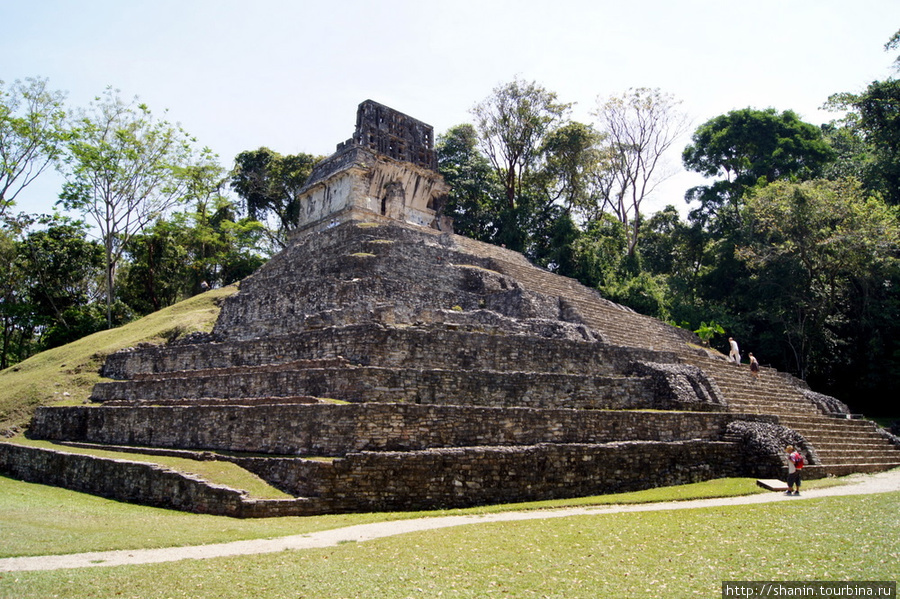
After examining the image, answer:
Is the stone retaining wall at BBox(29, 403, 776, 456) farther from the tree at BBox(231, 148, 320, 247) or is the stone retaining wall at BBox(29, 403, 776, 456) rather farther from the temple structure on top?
the tree at BBox(231, 148, 320, 247)

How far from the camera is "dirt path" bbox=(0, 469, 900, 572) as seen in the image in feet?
24.2

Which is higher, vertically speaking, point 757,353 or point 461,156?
point 461,156

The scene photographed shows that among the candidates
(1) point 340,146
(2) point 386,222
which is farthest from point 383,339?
(1) point 340,146

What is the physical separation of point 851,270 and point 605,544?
2275 cm

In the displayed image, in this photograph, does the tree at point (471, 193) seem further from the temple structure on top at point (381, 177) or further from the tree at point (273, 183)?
the tree at point (273, 183)

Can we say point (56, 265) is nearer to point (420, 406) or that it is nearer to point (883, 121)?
point (420, 406)

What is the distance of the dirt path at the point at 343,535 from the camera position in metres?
7.39

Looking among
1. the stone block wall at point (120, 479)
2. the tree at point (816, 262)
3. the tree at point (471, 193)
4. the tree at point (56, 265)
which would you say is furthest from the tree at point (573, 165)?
the stone block wall at point (120, 479)

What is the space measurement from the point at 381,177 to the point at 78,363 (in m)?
15.2

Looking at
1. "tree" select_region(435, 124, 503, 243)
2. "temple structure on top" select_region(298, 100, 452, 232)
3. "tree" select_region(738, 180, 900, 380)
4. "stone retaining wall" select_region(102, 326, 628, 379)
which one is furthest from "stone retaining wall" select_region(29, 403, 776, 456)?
"tree" select_region(435, 124, 503, 243)

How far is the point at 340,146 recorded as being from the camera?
31.5m

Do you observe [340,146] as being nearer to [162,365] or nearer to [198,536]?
[162,365]

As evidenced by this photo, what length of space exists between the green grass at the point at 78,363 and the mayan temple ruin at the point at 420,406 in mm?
972

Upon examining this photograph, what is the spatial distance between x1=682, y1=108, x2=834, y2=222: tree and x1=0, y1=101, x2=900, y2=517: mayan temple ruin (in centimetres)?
1829
